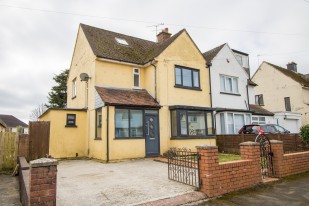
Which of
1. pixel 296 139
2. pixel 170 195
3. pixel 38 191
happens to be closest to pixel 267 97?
pixel 296 139

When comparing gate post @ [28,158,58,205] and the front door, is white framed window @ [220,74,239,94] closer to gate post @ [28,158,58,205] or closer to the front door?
the front door

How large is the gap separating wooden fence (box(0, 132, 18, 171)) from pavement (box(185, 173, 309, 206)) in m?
9.20

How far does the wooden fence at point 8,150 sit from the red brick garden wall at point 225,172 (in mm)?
9084

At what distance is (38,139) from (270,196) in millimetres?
10440

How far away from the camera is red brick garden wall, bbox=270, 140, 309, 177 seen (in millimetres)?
7592

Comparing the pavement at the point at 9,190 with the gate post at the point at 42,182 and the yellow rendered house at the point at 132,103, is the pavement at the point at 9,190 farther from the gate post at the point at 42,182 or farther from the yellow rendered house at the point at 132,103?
the yellow rendered house at the point at 132,103

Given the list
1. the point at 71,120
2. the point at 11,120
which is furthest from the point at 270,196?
the point at 11,120

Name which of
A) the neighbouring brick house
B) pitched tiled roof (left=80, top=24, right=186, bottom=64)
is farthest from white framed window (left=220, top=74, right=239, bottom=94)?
the neighbouring brick house

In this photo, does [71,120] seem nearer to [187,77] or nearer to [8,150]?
[8,150]

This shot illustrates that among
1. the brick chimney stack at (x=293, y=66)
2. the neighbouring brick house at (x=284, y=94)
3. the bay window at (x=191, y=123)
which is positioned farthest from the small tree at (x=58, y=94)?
the brick chimney stack at (x=293, y=66)

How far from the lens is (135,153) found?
12.9 meters

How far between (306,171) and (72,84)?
17.2 metres

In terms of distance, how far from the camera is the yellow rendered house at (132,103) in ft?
42.5

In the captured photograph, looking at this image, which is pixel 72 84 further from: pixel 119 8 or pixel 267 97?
pixel 267 97
